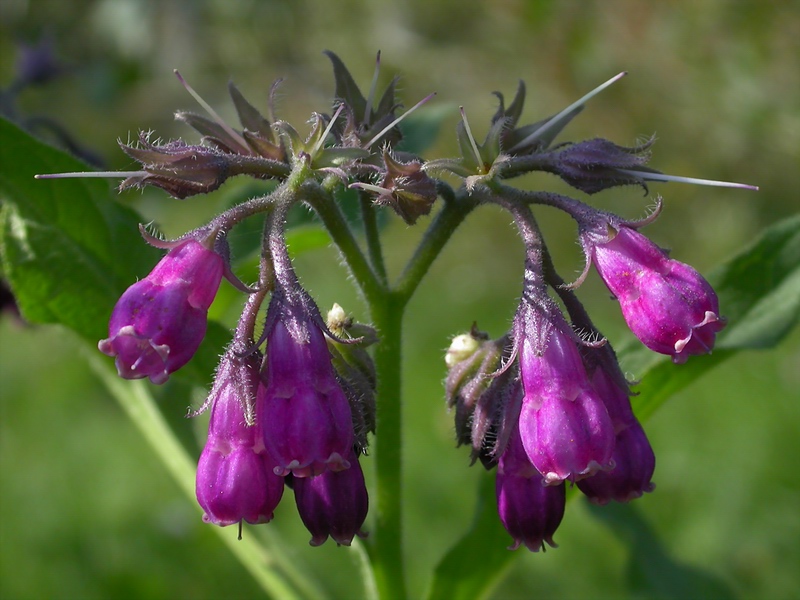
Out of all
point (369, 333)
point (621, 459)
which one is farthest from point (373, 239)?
point (621, 459)

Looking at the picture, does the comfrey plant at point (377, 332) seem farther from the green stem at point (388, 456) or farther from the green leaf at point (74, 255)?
the green leaf at point (74, 255)

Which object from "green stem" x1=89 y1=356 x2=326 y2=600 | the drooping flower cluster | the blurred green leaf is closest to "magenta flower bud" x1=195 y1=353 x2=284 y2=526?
the drooping flower cluster

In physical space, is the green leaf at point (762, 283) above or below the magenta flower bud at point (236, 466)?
below

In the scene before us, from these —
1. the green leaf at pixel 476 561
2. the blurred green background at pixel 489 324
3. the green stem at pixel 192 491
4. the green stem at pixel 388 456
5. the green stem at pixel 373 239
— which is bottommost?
the blurred green background at pixel 489 324

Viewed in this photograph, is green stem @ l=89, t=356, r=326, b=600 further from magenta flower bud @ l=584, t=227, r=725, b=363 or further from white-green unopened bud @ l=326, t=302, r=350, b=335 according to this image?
magenta flower bud @ l=584, t=227, r=725, b=363

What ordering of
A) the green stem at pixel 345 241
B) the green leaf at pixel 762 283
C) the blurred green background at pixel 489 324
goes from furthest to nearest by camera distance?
the blurred green background at pixel 489 324, the green leaf at pixel 762 283, the green stem at pixel 345 241

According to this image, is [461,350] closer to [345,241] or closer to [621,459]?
[345,241]

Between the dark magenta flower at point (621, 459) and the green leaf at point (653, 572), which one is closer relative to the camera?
the dark magenta flower at point (621, 459)

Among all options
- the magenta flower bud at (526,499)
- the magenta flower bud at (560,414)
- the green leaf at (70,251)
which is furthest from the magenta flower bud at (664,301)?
the green leaf at (70,251)
